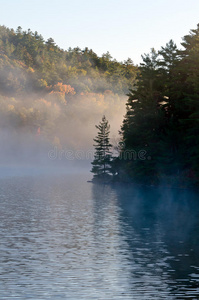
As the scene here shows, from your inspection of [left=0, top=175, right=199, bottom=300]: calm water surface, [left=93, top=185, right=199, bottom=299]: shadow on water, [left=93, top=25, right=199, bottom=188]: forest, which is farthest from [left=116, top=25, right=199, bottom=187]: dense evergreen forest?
[left=0, top=175, right=199, bottom=300]: calm water surface

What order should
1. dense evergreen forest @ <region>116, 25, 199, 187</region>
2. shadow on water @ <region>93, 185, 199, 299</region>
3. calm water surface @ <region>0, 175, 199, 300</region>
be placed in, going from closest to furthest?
calm water surface @ <region>0, 175, 199, 300</region> → shadow on water @ <region>93, 185, 199, 299</region> → dense evergreen forest @ <region>116, 25, 199, 187</region>

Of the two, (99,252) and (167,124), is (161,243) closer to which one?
(99,252)

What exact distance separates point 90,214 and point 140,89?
49.1 meters

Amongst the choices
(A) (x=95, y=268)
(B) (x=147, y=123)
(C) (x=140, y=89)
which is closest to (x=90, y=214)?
(A) (x=95, y=268)

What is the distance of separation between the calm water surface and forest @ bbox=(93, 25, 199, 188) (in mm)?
20278

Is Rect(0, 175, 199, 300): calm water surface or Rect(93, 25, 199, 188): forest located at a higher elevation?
Rect(93, 25, 199, 188): forest

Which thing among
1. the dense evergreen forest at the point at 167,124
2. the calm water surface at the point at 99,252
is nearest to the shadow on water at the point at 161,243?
the calm water surface at the point at 99,252

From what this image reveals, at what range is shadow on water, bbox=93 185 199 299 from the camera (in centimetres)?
2036

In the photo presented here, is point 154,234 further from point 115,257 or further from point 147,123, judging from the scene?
point 147,123

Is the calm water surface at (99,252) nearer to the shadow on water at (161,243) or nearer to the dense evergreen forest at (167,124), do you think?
the shadow on water at (161,243)

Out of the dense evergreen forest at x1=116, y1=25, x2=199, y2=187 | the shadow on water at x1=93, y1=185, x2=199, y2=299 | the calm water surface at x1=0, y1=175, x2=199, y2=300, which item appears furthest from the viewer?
the dense evergreen forest at x1=116, y1=25, x2=199, y2=187

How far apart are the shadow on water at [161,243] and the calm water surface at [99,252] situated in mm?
41

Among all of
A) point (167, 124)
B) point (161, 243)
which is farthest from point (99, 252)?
point (167, 124)

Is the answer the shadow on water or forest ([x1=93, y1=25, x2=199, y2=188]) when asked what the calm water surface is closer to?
the shadow on water
